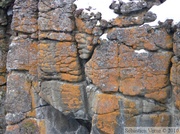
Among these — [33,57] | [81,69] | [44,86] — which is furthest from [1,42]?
[81,69]

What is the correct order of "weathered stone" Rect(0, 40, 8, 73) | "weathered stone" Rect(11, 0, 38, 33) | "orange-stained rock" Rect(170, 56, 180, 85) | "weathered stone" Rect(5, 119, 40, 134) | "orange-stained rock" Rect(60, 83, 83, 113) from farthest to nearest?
"weathered stone" Rect(0, 40, 8, 73), "weathered stone" Rect(5, 119, 40, 134), "weathered stone" Rect(11, 0, 38, 33), "orange-stained rock" Rect(60, 83, 83, 113), "orange-stained rock" Rect(170, 56, 180, 85)

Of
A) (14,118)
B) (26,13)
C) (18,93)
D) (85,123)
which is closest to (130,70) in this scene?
(85,123)

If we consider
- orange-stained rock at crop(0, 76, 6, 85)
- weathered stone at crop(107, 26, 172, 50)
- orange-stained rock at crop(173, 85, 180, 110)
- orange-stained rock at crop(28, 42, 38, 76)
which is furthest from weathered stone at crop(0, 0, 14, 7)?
orange-stained rock at crop(173, 85, 180, 110)

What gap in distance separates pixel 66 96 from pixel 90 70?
129 centimetres

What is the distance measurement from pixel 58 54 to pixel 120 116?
2.64 m

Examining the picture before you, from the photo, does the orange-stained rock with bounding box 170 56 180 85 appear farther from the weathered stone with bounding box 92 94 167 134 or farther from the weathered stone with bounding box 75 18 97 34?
the weathered stone with bounding box 75 18 97 34

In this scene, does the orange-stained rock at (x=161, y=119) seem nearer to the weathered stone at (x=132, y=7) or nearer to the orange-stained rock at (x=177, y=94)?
the orange-stained rock at (x=177, y=94)

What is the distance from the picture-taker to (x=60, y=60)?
376 inches

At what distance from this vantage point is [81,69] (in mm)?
9656

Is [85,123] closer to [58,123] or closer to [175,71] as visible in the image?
[58,123]

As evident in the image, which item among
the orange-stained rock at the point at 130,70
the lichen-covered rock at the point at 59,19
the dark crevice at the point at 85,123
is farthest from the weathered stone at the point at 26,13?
the dark crevice at the point at 85,123

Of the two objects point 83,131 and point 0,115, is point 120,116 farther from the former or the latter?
point 0,115

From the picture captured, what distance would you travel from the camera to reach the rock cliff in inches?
331

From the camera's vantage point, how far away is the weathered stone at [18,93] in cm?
1066
